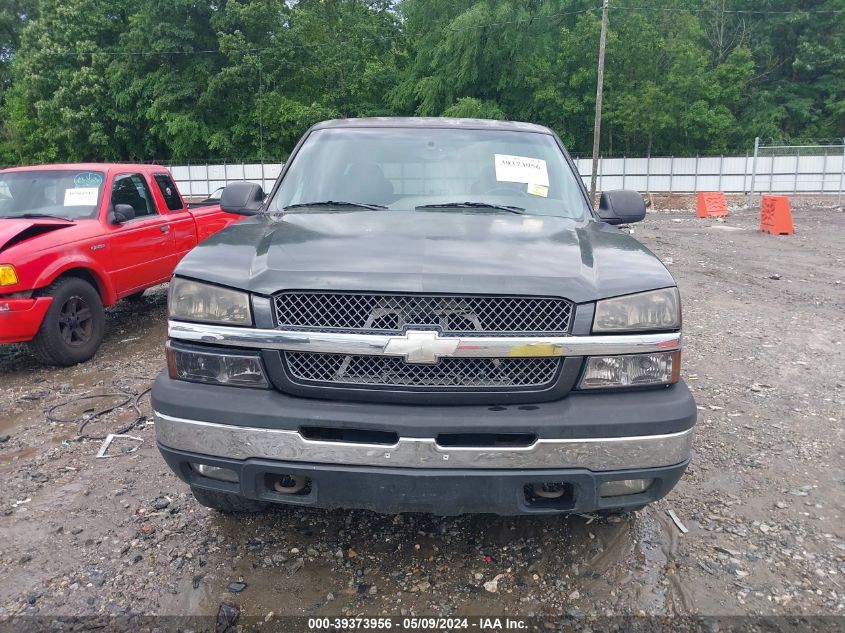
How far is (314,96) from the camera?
4122cm


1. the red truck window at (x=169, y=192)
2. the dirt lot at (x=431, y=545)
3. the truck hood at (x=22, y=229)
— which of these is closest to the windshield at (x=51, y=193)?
the truck hood at (x=22, y=229)

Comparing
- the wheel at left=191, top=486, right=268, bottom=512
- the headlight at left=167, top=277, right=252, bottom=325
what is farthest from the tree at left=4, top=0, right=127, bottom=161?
the headlight at left=167, top=277, right=252, bottom=325

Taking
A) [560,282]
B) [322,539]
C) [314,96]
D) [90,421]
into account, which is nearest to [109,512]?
[322,539]

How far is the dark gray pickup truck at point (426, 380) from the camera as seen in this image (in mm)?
2268

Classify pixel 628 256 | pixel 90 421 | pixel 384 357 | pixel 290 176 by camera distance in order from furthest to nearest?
1. pixel 90 421
2. pixel 290 176
3. pixel 628 256
4. pixel 384 357

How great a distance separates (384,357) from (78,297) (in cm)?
448

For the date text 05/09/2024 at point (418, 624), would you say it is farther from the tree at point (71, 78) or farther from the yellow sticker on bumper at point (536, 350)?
the tree at point (71, 78)

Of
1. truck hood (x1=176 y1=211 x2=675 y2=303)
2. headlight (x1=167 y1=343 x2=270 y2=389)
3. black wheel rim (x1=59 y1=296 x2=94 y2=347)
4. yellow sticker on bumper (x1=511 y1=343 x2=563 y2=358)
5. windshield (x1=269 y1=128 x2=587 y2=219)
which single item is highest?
windshield (x1=269 y1=128 x2=587 y2=219)

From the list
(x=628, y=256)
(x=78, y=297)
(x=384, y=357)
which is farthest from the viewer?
(x=78, y=297)

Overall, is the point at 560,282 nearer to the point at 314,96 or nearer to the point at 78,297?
the point at 78,297

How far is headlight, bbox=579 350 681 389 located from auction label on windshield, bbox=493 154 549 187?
1.56 metres

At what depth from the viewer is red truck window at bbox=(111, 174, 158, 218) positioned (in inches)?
259

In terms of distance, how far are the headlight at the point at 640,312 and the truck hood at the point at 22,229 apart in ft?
16.0

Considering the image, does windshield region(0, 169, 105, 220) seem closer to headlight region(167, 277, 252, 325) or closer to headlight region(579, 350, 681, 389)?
headlight region(167, 277, 252, 325)
